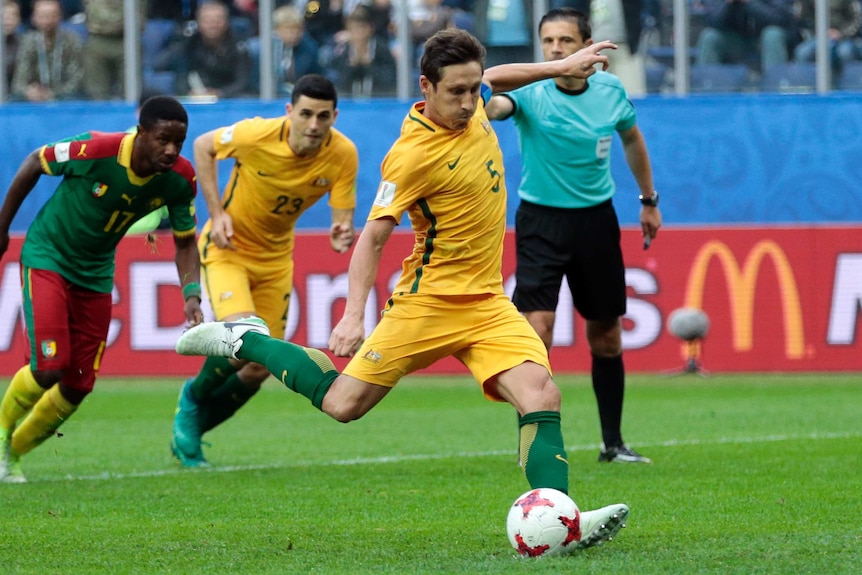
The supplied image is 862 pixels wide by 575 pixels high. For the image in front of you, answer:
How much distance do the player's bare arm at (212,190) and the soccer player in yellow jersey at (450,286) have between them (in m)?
2.62

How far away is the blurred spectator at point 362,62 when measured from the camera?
18.8 meters

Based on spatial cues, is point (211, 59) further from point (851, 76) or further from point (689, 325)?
point (851, 76)

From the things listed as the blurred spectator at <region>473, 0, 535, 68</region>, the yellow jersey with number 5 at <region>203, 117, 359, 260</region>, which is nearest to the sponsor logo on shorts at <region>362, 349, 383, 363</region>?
the yellow jersey with number 5 at <region>203, 117, 359, 260</region>

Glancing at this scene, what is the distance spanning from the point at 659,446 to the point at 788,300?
20.1 ft

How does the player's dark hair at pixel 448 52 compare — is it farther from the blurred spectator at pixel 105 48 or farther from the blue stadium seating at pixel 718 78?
the blurred spectator at pixel 105 48

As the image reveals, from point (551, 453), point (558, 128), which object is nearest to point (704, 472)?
point (558, 128)

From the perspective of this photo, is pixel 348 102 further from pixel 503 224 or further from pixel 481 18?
pixel 503 224

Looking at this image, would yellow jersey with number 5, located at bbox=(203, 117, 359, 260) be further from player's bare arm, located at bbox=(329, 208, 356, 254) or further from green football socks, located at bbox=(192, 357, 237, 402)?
green football socks, located at bbox=(192, 357, 237, 402)

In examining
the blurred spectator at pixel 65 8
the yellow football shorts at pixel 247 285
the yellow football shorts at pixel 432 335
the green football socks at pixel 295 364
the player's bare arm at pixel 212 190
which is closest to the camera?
the yellow football shorts at pixel 432 335

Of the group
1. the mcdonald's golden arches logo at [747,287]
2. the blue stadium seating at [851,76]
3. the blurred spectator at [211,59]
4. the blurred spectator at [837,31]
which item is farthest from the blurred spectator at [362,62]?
the blue stadium seating at [851,76]

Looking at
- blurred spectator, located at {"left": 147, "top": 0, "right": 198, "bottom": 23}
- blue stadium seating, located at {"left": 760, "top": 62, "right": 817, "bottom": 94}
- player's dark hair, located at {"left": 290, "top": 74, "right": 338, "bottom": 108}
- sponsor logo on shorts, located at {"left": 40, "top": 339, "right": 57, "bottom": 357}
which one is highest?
blurred spectator, located at {"left": 147, "top": 0, "right": 198, "bottom": 23}

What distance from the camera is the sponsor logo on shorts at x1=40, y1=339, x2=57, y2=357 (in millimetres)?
7918

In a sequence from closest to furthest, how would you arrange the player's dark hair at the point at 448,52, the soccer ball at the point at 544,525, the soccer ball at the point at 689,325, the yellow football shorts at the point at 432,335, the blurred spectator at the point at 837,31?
the soccer ball at the point at 544,525 → the player's dark hair at the point at 448,52 → the yellow football shorts at the point at 432,335 → the soccer ball at the point at 689,325 → the blurred spectator at the point at 837,31

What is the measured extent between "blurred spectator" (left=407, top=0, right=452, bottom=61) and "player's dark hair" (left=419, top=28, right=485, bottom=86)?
517 inches
